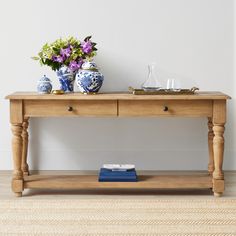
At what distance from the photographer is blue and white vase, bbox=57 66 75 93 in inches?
140

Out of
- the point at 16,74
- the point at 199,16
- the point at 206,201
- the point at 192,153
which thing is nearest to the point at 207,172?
the point at 192,153

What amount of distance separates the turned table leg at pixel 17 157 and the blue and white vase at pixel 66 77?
17.9 inches

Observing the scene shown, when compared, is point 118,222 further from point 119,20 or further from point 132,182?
point 119,20

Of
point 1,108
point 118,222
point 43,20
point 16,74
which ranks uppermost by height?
point 43,20

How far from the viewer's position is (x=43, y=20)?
391 cm

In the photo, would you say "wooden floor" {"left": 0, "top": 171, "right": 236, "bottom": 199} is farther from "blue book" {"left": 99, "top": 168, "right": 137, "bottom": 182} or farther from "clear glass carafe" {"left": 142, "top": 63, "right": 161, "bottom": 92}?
"clear glass carafe" {"left": 142, "top": 63, "right": 161, "bottom": 92}

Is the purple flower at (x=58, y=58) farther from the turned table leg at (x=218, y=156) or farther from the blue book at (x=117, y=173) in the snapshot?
the turned table leg at (x=218, y=156)

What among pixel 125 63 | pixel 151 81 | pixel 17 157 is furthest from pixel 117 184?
pixel 125 63

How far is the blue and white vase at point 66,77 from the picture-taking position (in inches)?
140

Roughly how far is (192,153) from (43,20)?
4.68 ft

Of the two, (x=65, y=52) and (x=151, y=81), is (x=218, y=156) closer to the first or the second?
(x=151, y=81)

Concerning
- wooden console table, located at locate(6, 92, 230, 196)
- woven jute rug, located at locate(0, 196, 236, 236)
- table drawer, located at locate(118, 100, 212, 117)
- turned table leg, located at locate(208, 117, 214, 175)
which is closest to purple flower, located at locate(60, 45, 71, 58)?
wooden console table, located at locate(6, 92, 230, 196)

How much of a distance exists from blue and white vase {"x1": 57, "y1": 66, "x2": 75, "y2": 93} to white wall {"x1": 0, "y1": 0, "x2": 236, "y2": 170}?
0.37 meters

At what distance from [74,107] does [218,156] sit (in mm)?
907
